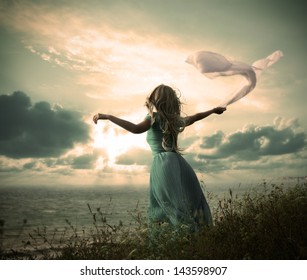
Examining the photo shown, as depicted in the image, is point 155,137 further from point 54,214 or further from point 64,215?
point 54,214

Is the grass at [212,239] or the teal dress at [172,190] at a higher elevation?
the teal dress at [172,190]

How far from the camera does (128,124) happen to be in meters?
3.80

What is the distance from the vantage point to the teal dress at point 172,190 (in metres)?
3.93

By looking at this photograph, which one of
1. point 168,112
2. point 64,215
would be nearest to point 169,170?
point 168,112

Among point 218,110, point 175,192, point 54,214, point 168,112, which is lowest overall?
point 54,214

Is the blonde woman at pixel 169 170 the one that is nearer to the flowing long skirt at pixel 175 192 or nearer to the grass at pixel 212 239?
the flowing long skirt at pixel 175 192

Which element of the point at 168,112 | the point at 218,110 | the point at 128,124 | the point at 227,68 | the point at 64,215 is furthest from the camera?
the point at 64,215

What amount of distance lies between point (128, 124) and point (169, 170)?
67cm

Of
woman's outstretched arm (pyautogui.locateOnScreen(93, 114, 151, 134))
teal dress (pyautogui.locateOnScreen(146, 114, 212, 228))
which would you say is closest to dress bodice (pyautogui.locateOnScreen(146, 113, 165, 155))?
teal dress (pyautogui.locateOnScreen(146, 114, 212, 228))

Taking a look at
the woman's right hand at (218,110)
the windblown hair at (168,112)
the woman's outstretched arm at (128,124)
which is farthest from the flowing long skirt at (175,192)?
the woman's right hand at (218,110)
